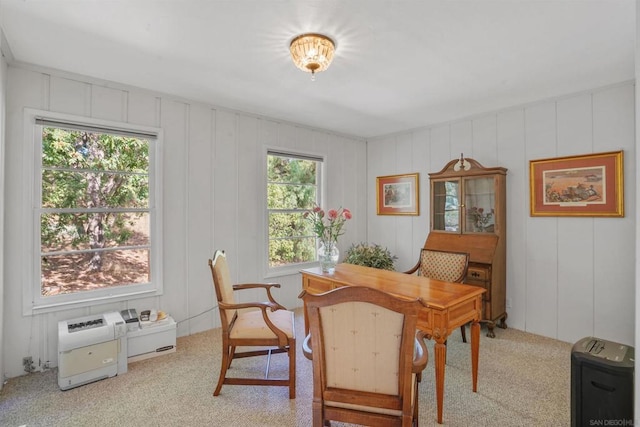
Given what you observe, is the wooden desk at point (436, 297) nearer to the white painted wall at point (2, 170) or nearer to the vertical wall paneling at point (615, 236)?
the vertical wall paneling at point (615, 236)

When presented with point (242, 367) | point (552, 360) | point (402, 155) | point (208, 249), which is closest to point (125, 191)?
point (208, 249)

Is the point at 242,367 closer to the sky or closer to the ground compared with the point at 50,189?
closer to the ground

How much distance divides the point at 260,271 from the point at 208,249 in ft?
2.39

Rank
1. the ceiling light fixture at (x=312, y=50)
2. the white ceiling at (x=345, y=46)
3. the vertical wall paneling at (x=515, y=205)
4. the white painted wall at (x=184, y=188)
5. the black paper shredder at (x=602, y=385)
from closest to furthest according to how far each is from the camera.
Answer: the black paper shredder at (x=602, y=385) < the white ceiling at (x=345, y=46) < the ceiling light fixture at (x=312, y=50) < the white painted wall at (x=184, y=188) < the vertical wall paneling at (x=515, y=205)

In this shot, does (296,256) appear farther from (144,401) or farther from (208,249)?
(144,401)

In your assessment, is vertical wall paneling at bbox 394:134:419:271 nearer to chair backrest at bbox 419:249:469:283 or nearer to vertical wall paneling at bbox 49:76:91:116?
chair backrest at bbox 419:249:469:283

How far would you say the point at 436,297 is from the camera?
2062 mm

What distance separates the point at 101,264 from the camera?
2.96 m

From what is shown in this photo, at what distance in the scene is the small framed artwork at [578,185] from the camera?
2.93 metres

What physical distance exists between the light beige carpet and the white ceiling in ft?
8.16

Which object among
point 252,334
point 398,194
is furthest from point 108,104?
point 398,194

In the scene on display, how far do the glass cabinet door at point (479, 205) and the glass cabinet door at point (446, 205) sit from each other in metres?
0.11

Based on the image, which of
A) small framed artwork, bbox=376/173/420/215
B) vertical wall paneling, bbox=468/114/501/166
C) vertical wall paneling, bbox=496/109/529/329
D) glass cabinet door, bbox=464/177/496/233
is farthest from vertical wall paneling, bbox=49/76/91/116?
vertical wall paneling, bbox=496/109/529/329

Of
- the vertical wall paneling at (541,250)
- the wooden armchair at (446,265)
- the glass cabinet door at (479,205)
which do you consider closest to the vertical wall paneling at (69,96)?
the wooden armchair at (446,265)
